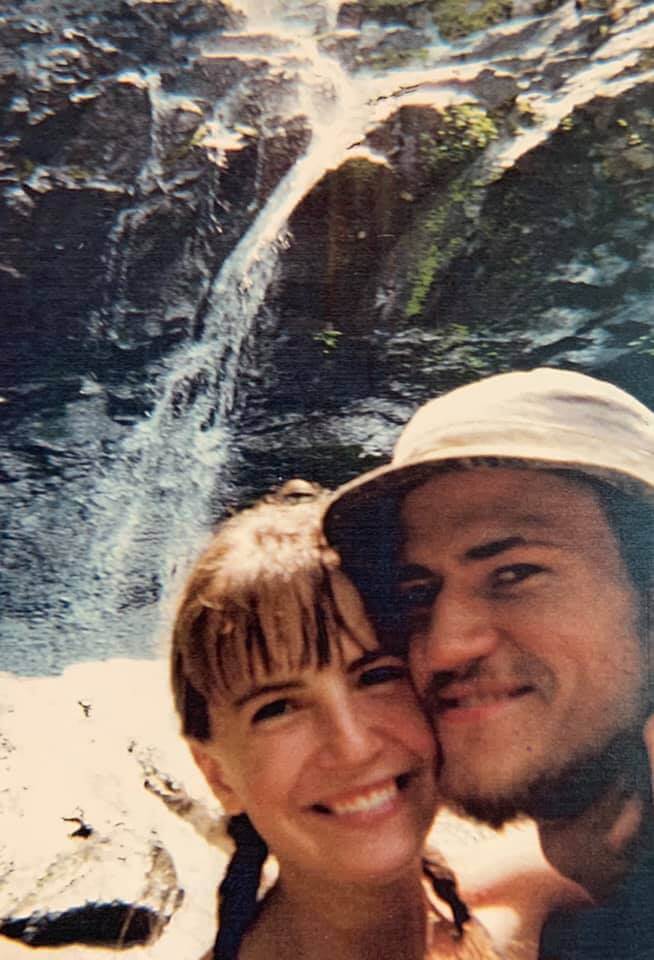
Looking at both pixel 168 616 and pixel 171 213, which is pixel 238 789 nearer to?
pixel 168 616

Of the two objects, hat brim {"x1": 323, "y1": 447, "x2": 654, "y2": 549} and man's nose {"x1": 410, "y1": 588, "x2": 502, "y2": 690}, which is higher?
hat brim {"x1": 323, "y1": 447, "x2": 654, "y2": 549}

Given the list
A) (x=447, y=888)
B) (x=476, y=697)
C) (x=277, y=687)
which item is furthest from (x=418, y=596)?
(x=447, y=888)

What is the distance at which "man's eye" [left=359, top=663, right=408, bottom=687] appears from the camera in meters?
1.72

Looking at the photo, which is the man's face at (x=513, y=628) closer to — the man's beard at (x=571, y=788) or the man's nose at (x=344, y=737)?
the man's beard at (x=571, y=788)

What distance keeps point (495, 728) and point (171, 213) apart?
4.56 feet

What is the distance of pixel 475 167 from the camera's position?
1877 millimetres

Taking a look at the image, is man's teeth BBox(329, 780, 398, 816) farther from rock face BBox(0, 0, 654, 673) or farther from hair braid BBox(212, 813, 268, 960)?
rock face BBox(0, 0, 654, 673)

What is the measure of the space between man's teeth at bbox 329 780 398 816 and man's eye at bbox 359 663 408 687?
0.71 ft

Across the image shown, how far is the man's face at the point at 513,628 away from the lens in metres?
1.72

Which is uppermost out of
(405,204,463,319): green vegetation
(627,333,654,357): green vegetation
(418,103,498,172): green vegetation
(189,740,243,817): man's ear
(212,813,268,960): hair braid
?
(418,103,498,172): green vegetation

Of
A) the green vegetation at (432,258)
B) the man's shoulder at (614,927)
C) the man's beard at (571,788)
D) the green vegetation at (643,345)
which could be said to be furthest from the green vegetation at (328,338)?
the man's shoulder at (614,927)

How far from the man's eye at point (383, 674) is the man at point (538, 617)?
37 millimetres

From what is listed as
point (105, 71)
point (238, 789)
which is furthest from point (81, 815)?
point (105, 71)

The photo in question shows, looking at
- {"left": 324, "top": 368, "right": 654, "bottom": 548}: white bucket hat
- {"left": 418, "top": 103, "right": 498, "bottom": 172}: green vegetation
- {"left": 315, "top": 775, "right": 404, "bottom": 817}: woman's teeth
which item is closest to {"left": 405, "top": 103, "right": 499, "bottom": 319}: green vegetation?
{"left": 418, "top": 103, "right": 498, "bottom": 172}: green vegetation
